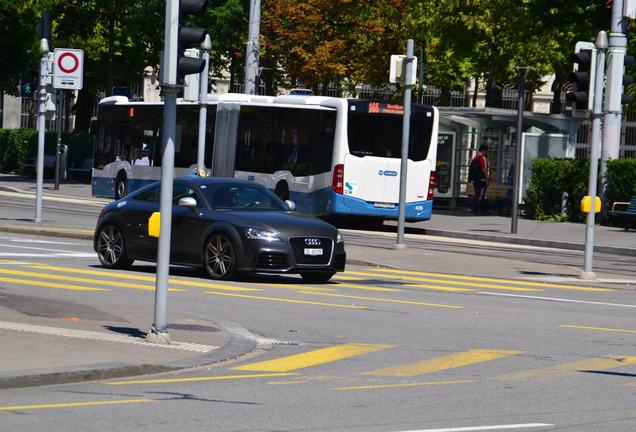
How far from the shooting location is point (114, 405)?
9.61m

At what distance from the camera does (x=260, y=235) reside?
19.4 metres

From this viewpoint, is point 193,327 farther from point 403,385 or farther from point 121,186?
point 121,186

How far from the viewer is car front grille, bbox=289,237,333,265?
19469 mm

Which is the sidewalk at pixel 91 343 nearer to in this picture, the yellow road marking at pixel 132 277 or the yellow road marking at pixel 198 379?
the yellow road marking at pixel 198 379

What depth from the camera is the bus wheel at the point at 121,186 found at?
43188 mm

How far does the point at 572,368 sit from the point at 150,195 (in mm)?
10199

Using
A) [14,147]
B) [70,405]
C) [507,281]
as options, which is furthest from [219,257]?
[14,147]

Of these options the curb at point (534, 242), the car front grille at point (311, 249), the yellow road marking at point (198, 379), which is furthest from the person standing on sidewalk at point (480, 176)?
the yellow road marking at point (198, 379)

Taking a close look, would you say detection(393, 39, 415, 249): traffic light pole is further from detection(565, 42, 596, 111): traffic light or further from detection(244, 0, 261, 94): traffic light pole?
detection(244, 0, 261, 94): traffic light pole

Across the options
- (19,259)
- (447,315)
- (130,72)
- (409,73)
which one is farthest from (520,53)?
(447,315)

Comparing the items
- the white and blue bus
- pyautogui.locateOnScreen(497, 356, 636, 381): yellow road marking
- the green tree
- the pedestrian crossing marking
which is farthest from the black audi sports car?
the green tree

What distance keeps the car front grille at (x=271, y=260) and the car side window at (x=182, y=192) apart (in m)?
1.68

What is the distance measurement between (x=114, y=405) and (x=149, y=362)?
1.94 meters

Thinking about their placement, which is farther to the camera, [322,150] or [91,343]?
[322,150]
